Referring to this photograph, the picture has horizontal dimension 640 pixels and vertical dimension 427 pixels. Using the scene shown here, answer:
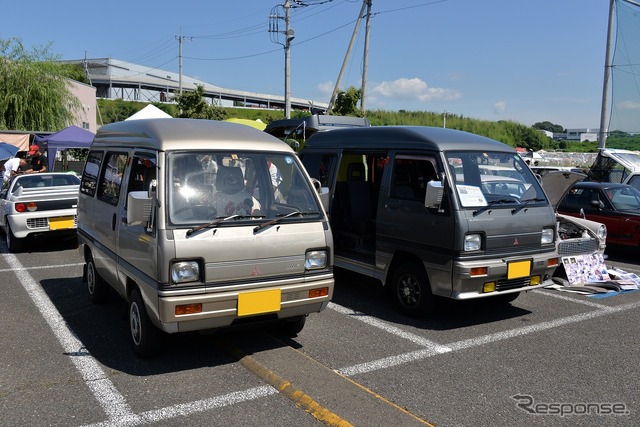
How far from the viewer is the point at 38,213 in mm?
9727

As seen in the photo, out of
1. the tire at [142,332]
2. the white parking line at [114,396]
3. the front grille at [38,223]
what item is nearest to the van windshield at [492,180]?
the white parking line at [114,396]

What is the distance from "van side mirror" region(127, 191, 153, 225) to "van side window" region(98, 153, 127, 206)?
118 centimetres

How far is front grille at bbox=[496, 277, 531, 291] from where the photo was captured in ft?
19.1

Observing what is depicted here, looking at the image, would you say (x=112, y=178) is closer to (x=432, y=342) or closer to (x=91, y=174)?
(x=91, y=174)

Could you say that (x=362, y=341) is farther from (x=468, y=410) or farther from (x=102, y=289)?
(x=102, y=289)

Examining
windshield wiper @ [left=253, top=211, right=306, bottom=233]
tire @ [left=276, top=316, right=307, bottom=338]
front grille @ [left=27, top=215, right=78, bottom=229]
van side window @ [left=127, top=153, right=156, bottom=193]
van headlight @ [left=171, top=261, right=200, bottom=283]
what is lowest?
tire @ [left=276, top=316, right=307, bottom=338]

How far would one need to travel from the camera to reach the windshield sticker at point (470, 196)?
5.76 metres

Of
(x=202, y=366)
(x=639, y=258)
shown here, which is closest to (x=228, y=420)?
(x=202, y=366)

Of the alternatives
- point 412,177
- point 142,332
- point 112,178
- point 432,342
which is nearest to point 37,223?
point 112,178

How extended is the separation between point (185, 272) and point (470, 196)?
3.13m

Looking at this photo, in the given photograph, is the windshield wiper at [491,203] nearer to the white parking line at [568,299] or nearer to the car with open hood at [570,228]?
the car with open hood at [570,228]

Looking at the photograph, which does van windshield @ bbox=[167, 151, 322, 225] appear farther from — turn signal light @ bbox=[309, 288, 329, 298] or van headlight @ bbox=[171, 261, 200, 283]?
turn signal light @ bbox=[309, 288, 329, 298]

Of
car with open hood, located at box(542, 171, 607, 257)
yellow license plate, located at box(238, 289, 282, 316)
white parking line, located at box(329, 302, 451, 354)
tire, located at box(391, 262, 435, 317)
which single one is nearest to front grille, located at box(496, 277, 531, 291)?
tire, located at box(391, 262, 435, 317)

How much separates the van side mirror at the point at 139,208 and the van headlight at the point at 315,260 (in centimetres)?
136
